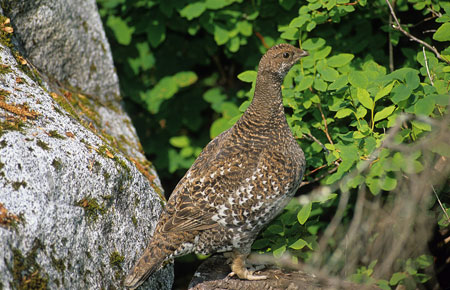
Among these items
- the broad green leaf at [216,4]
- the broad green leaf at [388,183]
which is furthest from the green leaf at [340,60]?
the broad green leaf at [216,4]

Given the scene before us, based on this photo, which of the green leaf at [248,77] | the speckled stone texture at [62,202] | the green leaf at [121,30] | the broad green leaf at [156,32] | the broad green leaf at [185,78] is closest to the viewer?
the speckled stone texture at [62,202]

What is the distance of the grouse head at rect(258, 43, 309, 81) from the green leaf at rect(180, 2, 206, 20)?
1444 mm

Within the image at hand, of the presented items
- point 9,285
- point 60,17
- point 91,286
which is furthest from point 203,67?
point 9,285

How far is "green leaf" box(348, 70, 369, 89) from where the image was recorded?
3.80 meters

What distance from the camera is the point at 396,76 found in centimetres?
347

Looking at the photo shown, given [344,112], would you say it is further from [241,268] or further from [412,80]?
[241,268]

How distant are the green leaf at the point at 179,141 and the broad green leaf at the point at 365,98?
125 inches

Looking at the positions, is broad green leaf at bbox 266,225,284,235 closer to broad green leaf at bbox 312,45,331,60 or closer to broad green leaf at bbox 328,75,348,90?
broad green leaf at bbox 328,75,348,90

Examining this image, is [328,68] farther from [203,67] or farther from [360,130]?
[203,67]

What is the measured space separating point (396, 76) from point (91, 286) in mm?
2578

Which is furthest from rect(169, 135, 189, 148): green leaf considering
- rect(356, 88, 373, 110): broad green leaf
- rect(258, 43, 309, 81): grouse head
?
rect(356, 88, 373, 110): broad green leaf

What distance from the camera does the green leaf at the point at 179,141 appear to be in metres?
6.40

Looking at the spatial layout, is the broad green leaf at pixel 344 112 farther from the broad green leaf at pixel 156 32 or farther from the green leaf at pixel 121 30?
the green leaf at pixel 121 30

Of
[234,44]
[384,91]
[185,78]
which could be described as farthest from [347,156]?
[185,78]
